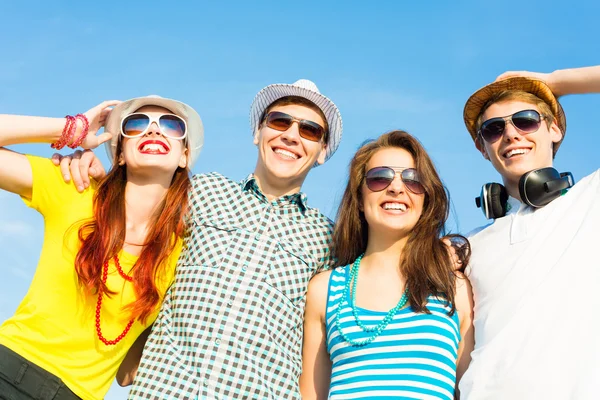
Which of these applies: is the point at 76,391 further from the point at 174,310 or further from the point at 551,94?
the point at 551,94

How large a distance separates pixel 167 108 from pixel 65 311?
7.06ft

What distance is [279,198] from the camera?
19.2ft

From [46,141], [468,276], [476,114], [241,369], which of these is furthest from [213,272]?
[476,114]

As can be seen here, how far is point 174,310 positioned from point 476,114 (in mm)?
3586

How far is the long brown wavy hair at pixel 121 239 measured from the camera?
4957mm

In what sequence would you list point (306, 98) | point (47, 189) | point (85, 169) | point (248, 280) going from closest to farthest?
point (47, 189), point (248, 280), point (85, 169), point (306, 98)

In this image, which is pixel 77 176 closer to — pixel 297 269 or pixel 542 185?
pixel 297 269

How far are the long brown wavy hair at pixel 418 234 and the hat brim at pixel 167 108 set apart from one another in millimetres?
1579

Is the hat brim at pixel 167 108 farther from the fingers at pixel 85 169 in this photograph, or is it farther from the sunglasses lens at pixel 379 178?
the sunglasses lens at pixel 379 178

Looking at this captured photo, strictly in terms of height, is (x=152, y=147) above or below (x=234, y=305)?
above

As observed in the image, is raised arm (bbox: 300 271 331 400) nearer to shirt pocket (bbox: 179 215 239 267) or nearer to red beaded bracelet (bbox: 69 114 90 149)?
shirt pocket (bbox: 179 215 239 267)

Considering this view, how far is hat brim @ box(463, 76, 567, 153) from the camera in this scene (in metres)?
5.82

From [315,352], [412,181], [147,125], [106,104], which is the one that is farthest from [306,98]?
[315,352]

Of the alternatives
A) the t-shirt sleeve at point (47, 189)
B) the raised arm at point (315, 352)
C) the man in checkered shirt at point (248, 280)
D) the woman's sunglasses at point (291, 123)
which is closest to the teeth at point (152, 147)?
the man in checkered shirt at point (248, 280)
